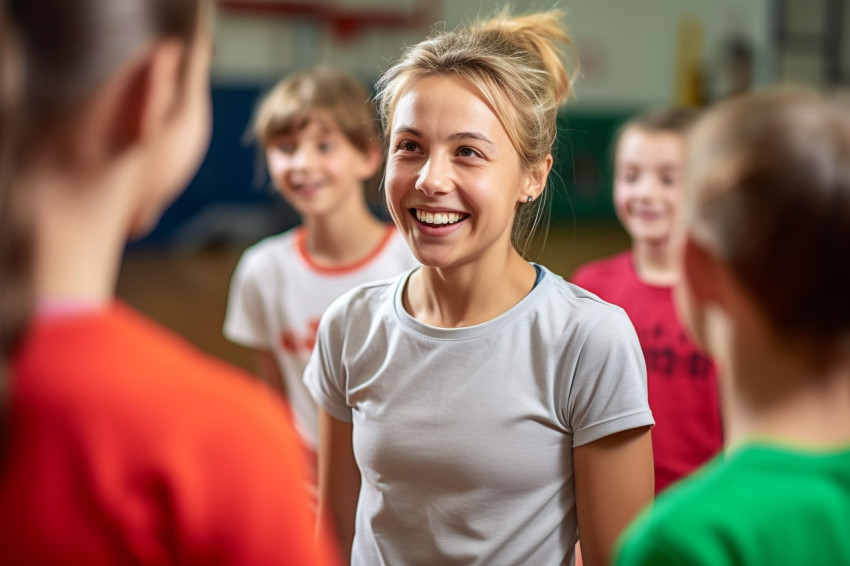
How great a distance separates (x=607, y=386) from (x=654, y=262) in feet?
4.15

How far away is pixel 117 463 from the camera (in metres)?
0.78

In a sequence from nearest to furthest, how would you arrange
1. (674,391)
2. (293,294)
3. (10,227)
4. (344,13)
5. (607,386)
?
(10,227) → (607,386) → (674,391) → (293,294) → (344,13)

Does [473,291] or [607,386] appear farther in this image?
[473,291]

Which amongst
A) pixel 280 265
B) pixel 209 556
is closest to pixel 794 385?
pixel 209 556

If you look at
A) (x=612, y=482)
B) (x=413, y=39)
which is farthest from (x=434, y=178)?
(x=413, y=39)

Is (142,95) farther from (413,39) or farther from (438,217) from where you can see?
(413,39)

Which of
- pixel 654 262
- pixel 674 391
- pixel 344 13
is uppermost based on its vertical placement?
pixel 344 13

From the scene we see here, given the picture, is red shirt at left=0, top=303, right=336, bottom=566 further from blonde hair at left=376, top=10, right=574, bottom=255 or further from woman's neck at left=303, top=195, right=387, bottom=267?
woman's neck at left=303, top=195, right=387, bottom=267

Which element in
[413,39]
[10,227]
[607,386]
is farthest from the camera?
[413,39]

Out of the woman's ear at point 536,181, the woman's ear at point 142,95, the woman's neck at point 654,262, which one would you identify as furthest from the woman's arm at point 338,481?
the woman's neck at point 654,262

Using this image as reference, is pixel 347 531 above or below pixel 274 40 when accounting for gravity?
below

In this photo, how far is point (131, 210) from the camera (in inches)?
35.3

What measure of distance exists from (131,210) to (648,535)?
0.62 metres

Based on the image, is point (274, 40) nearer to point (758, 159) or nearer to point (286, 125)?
point (286, 125)
